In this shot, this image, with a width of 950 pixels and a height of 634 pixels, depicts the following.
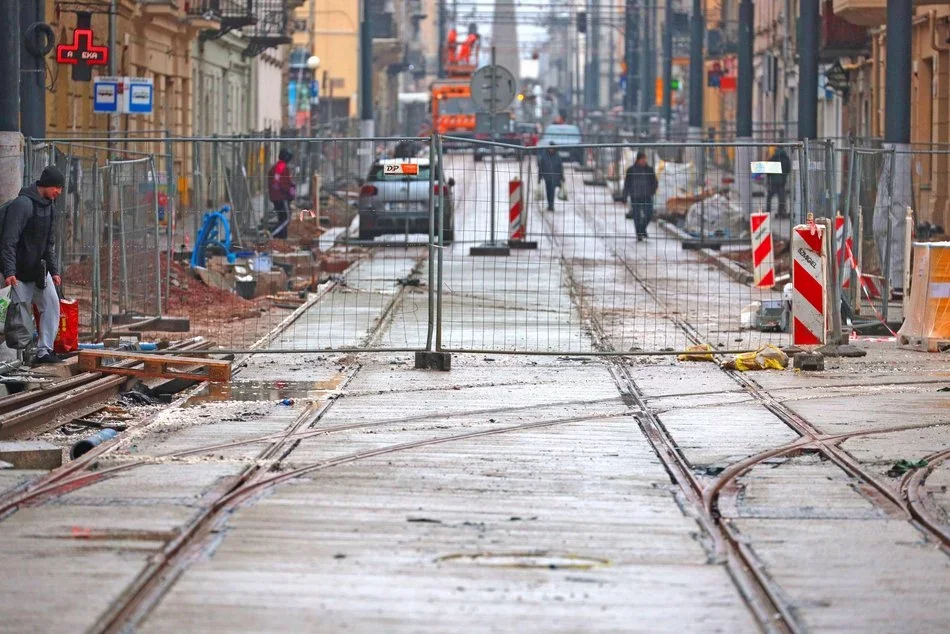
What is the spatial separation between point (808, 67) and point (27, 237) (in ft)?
69.3

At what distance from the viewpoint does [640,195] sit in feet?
89.5

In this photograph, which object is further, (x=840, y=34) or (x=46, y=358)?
(x=840, y=34)

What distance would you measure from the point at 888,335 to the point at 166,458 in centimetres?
958

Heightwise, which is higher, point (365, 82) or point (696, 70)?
point (696, 70)

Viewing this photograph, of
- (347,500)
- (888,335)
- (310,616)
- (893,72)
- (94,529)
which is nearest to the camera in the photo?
(310,616)

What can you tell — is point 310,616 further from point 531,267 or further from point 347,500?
point 531,267

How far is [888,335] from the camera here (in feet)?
59.3

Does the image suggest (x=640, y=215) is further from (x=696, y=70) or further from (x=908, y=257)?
(x=696, y=70)

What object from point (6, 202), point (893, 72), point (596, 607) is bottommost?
point (596, 607)

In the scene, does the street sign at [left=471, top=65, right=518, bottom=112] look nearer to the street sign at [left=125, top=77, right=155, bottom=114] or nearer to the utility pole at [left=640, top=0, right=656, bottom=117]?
the street sign at [left=125, top=77, right=155, bottom=114]

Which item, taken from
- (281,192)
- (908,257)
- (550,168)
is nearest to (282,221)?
(281,192)

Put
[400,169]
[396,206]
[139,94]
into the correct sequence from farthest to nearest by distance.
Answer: [139,94] → [396,206] → [400,169]

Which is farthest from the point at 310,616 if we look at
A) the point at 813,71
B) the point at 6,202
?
the point at 813,71

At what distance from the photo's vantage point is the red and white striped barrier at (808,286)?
613 inches
